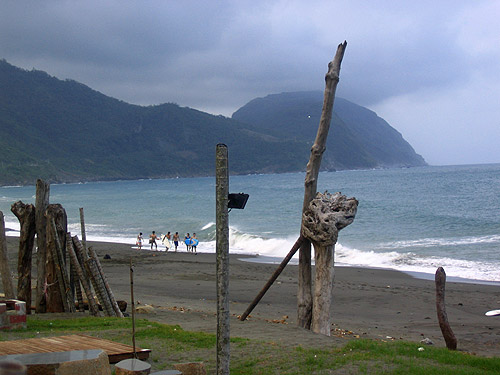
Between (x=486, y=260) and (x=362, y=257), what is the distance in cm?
527

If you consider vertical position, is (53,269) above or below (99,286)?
above

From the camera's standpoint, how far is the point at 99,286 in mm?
9727

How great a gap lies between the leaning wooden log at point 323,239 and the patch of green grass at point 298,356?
1.47 m

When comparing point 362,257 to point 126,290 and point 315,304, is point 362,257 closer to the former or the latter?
point 126,290

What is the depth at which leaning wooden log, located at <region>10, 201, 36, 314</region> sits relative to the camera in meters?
10.4

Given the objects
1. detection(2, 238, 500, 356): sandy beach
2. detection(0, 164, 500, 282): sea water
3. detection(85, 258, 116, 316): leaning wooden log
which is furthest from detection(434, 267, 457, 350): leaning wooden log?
detection(0, 164, 500, 282): sea water

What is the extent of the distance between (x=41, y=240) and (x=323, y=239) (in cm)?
548

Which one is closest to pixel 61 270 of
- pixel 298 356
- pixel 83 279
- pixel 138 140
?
pixel 83 279

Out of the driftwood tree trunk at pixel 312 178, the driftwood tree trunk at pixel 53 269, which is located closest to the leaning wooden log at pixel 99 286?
the driftwood tree trunk at pixel 53 269

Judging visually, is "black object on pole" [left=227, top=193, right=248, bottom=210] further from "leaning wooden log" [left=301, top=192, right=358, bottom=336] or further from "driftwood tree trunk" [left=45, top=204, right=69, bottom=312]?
"driftwood tree trunk" [left=45, top=204, right=69, bottom=312]

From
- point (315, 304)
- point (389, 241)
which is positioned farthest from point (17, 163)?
point (315, 304)

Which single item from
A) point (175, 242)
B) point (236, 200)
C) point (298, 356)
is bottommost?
point (298, 356)

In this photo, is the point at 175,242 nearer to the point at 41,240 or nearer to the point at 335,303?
the point at 335,303

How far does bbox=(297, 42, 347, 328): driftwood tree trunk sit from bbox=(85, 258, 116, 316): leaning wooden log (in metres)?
3.56
